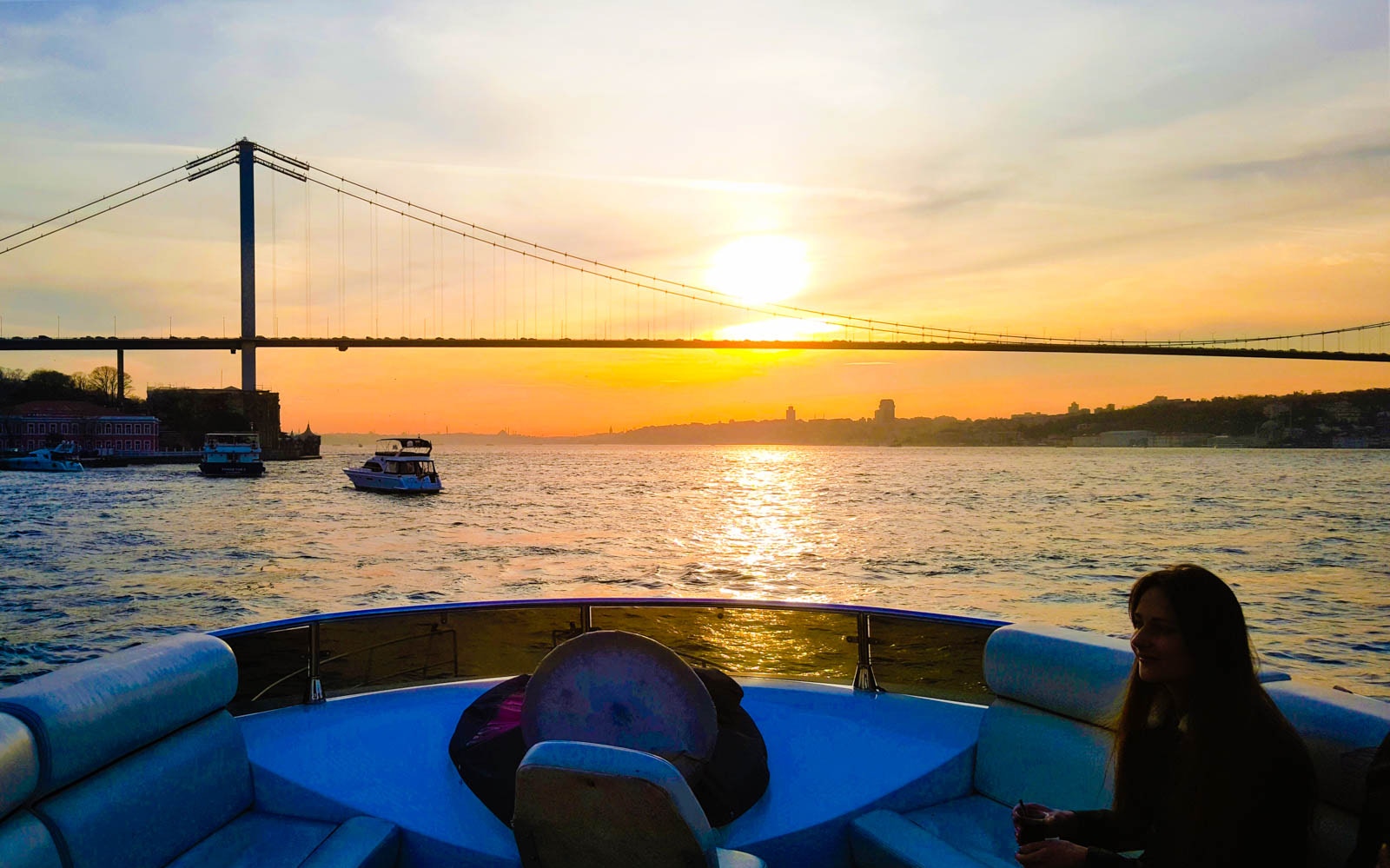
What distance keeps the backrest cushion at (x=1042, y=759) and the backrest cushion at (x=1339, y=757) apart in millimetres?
415

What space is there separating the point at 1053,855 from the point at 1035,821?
0.07 m

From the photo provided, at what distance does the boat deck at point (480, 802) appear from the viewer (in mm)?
1885

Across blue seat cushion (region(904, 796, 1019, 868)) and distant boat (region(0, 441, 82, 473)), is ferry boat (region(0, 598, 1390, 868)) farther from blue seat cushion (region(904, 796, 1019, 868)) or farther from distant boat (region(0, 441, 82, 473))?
distant boat (region(0, 441, 82, 473))

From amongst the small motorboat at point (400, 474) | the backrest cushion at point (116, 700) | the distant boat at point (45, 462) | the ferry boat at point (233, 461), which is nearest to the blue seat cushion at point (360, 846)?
the backrest cushion at point (116, 700)

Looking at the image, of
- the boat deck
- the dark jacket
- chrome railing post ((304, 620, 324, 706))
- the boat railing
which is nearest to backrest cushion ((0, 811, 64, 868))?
the boat deck

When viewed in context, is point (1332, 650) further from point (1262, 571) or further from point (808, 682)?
point (808, 682)

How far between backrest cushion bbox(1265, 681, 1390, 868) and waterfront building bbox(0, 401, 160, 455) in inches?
3791

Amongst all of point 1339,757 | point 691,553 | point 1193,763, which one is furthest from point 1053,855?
point 691,553

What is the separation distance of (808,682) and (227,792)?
166 cm

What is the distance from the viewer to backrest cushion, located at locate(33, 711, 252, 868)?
1.48 m

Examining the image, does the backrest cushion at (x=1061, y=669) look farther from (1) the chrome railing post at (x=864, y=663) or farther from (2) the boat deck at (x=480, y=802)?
(1) the chrome railing post at (x=864, y=663)

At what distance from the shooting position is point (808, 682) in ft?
9.41

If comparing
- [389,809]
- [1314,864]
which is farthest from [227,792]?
[1314,864]

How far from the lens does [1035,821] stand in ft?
4.55
